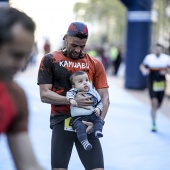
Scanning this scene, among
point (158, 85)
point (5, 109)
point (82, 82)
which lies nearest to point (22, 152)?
point (5, 109)

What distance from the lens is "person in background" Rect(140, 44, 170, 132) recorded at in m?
9.90

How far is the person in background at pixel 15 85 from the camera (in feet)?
6.51

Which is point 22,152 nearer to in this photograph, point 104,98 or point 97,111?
point 97,111

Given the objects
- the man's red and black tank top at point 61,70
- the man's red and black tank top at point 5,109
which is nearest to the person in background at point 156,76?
the man's red and black tank top at point 61,70

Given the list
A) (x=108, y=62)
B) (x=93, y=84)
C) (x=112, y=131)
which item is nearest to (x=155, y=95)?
(x=112, y=131)

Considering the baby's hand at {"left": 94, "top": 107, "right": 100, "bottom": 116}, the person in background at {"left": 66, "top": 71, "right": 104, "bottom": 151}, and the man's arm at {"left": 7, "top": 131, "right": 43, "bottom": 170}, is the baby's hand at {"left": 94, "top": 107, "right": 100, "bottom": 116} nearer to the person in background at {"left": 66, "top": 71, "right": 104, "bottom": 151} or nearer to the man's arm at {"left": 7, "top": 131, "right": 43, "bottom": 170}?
the person in background at {"left": 66, "top": 71, "right": 104, "bottom": 151}

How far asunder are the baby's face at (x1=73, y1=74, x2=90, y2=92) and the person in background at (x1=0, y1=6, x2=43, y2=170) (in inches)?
73.1

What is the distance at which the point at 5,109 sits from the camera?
83.7 inches

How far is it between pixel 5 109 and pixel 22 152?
0.26m

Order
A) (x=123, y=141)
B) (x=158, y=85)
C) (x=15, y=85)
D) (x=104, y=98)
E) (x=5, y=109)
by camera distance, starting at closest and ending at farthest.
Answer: (x=5, y=109), (x=15, y=85), (x=104, y=98), (x=123, y=141), (x=158, y=85)

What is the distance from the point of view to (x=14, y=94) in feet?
7.30

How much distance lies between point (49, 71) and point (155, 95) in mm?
5930

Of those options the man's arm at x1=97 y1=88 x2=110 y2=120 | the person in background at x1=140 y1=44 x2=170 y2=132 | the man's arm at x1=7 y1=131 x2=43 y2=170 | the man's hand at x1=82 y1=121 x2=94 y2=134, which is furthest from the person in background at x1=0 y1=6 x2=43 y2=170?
the person in background at x1=140 y1=44 x2=170 y2=132

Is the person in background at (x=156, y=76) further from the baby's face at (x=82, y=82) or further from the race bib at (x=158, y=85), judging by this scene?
the baby's face at (x=82, y=82)
